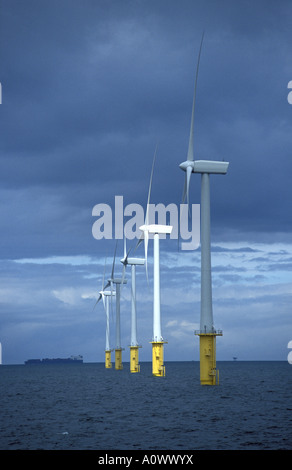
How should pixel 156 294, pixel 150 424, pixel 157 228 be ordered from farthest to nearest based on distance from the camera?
pixel 157 228
pixel 156 294
pixel 150 424

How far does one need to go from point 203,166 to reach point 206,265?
17532 millimetres

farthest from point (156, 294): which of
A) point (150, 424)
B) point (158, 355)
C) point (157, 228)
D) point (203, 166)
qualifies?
point (150, 424)

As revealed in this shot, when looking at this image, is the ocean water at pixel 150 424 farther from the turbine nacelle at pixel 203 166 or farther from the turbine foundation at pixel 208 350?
the turbine nacelle at pixel 203 166

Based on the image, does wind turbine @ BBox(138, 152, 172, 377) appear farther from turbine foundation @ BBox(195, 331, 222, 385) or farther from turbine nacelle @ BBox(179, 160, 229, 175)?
turbine foundation @ BBox(195, 331, 222, 385)

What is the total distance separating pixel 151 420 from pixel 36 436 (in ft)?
52.5

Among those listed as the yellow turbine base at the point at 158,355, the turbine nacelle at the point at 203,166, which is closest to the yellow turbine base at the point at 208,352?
the turbine nacelle at the point at 203,166

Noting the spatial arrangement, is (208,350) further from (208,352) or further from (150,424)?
(150,424)

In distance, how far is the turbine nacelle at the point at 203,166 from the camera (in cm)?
10475

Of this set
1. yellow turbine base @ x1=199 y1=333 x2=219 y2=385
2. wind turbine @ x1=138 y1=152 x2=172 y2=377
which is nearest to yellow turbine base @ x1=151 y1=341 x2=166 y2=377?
wind turbine @ x1=138 y1=152 x2=172 y2=377

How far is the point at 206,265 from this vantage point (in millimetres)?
99312

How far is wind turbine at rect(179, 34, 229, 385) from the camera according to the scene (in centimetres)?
9688
